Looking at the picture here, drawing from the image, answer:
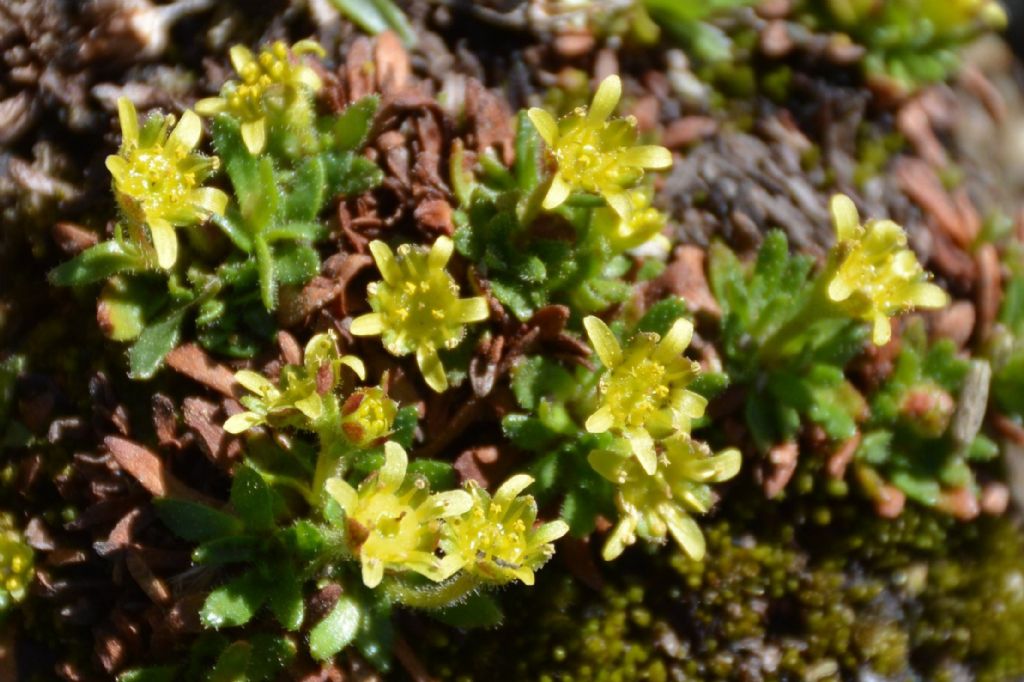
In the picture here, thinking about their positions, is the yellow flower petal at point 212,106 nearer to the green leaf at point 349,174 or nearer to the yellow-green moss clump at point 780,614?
the green leaf at point 349,174

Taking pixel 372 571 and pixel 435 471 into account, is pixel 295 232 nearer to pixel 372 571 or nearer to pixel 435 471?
pixel 435 471

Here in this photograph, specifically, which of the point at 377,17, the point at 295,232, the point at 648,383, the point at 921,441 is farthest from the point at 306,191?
the point at 921,441

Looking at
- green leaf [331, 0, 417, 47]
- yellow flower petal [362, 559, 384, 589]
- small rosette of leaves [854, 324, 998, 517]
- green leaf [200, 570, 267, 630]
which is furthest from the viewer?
green leaf [331, 0, 417, 47]

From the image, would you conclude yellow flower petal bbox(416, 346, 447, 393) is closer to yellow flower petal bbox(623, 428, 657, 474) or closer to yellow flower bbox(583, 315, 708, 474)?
yellow flower bbox(583, 315, 708, 474)

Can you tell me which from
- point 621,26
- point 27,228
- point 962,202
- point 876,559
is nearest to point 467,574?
point 876,559

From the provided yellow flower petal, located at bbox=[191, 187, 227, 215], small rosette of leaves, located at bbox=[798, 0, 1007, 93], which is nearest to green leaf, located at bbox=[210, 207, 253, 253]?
yellow flower petal, located at bbox=[191, 187, 227, 215]

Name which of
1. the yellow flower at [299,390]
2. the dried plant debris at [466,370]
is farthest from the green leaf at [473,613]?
the yellow flower at [299,390]

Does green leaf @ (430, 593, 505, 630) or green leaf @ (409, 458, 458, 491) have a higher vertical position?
green leaf @ (409, 458, 458, 491)
